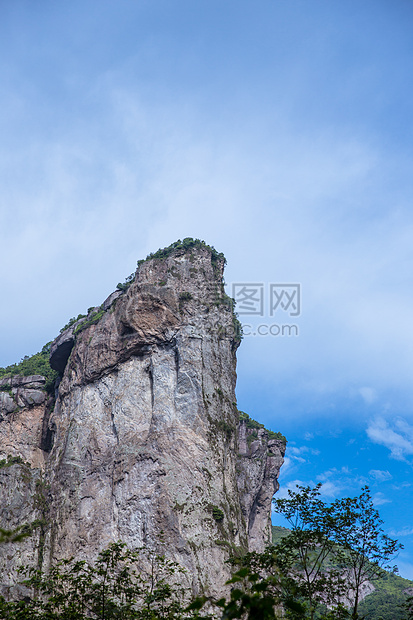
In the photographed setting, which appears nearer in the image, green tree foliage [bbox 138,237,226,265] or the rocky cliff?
the rocky cliff

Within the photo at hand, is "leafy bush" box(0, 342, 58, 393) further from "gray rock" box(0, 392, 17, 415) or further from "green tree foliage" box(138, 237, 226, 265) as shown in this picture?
"green tree foliage" box(138, 237, 226, 265)

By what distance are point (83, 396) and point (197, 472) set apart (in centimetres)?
1177

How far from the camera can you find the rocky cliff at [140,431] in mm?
35344

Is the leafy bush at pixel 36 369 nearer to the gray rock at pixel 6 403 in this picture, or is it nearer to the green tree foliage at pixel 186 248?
the gray rock at pixel 6 403

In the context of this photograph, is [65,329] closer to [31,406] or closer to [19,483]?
[31,406]

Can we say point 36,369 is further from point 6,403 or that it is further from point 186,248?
point 186,248

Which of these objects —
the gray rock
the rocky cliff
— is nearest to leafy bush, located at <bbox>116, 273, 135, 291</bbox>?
the rocky cliff

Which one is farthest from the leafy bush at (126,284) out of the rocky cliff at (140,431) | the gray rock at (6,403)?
the gray rock at (6,403)

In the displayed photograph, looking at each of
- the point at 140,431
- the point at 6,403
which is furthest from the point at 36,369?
the point at 140,431

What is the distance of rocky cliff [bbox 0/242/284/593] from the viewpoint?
3534 cm

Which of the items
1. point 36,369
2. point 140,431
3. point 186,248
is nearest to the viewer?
point 140,431

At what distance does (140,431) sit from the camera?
39.0m

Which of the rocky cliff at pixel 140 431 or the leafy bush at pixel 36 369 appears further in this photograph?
the leafy bush at pixel 36 369

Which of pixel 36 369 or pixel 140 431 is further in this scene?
pixel 36 369
